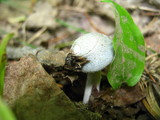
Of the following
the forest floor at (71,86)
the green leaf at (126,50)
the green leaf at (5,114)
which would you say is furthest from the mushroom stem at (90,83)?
the green leaf at (5,114)

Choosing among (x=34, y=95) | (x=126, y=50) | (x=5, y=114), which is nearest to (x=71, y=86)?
(x=34, y=95)

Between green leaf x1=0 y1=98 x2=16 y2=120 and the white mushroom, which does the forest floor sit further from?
green leaf x1=0 y1=98 x2=16 y2=120

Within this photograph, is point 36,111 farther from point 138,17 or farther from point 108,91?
point 138,17

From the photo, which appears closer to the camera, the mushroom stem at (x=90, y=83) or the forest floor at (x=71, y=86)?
the forest floor at (x=71, y=86)

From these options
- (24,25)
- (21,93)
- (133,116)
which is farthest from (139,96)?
(24,25)

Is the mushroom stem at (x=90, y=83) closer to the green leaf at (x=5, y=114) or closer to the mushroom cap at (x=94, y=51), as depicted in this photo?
the mushroom cap at (x=94, y=51)

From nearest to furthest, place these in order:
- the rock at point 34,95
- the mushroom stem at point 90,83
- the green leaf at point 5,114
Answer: the green leaf at point 5,114
the rock at point 34,95
the mushroom stem at point 90,83

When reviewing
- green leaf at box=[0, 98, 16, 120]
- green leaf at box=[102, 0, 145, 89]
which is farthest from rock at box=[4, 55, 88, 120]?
green leaf at box=[0, 98, 16, 120]
